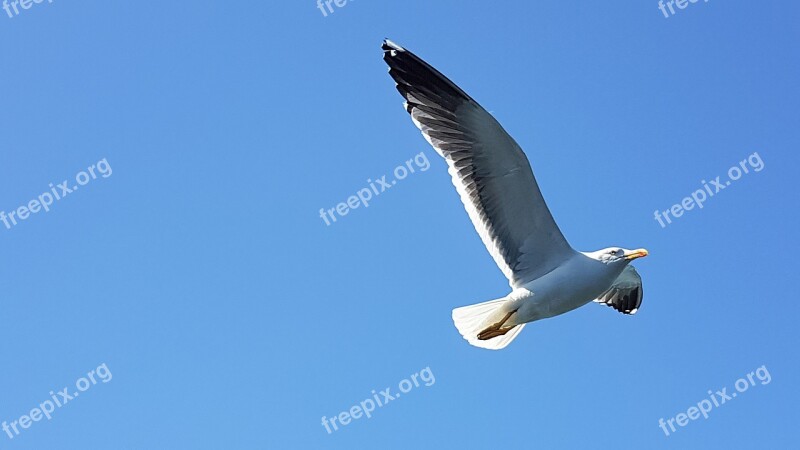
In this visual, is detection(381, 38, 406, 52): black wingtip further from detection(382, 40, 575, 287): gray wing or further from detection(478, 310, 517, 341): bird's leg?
detection(478, 310, 517, 341): bird's leg

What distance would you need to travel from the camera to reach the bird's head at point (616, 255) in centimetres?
716

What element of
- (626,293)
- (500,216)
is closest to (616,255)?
(500,216)

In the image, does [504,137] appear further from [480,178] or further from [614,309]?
[614,309]

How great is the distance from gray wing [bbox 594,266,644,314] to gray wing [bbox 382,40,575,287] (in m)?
1.83

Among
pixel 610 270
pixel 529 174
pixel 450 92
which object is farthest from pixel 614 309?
pixel 450 92

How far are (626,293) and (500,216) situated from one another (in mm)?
2425

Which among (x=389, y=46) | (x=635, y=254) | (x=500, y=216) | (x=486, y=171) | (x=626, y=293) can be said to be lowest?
Answer: (x=626, y=293)

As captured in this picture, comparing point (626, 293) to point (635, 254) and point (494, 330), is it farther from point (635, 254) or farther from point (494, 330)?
point (494, 330)

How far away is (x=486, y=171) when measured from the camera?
7043mm

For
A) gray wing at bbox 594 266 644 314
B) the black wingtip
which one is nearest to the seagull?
the black wingtip

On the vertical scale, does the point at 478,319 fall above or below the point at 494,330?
above

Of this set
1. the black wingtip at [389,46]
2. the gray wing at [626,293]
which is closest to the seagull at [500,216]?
the black wingtip at [389,46]

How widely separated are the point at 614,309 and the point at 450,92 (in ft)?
11.5

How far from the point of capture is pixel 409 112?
704cm
